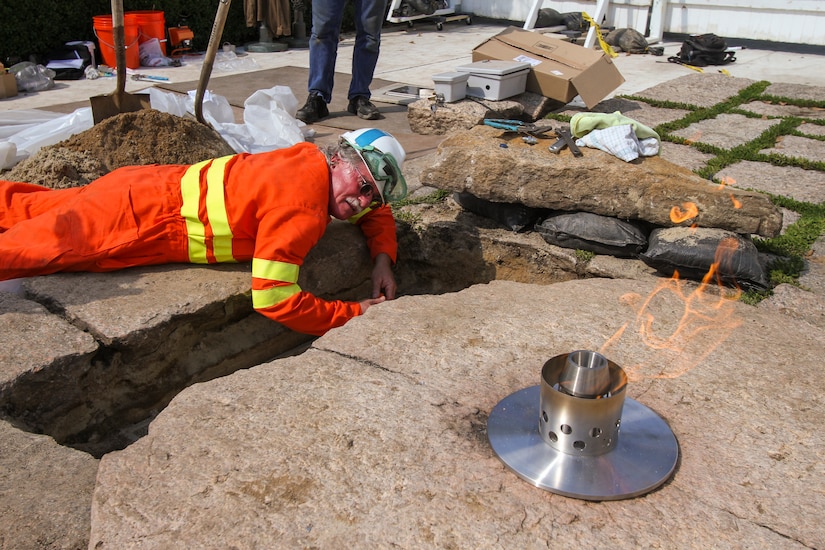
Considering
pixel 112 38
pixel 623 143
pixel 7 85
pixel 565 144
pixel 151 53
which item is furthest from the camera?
pixel 151 53

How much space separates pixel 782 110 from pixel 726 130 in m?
1.10

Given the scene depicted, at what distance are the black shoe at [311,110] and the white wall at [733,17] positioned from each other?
608 centimetres

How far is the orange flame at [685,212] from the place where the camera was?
3100mm

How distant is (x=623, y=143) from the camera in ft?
11.4

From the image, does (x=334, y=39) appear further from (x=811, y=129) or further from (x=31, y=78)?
(x=811, y=129)

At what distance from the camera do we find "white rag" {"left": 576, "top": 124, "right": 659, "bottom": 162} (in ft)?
11.4

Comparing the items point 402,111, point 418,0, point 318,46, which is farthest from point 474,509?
point 418,0

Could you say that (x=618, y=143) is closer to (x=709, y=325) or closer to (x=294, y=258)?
(x=709, y=325)

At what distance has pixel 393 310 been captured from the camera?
98.7 inches

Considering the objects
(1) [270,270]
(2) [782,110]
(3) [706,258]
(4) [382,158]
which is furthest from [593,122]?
(2) [782,110]

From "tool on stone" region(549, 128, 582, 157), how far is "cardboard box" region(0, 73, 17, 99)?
5.57 meters

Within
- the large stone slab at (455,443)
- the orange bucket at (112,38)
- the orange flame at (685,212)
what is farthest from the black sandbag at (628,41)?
the large stone slab at (455,443)

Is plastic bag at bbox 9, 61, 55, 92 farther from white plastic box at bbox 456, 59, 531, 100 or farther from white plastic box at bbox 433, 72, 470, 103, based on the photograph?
white plastic box at bbox 456, 59, 531, 100

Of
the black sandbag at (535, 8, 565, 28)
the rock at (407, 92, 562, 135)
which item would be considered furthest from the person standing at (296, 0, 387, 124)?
the black sandbag at (535, 8, 565, 28)
